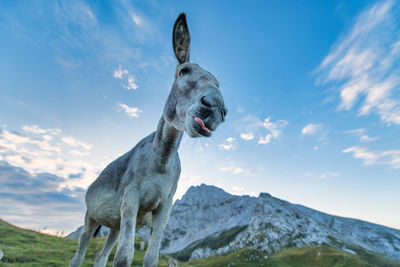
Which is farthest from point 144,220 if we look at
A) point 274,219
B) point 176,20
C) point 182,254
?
point 182,254

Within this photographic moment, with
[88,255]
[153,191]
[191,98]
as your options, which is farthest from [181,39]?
[88,255]

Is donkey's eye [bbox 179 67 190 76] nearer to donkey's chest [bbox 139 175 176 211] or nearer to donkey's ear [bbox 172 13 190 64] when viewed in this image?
donkey's ear [bbox 172 13 190 64]

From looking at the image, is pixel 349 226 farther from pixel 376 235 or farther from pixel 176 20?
pixel 176 20

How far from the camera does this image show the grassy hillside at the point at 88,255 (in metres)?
10.2

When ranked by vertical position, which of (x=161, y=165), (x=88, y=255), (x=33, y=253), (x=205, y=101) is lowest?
(x=88, y=255)

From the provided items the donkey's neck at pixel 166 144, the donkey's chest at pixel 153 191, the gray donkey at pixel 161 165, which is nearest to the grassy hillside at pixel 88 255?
the gray donkey at pixel 161 165

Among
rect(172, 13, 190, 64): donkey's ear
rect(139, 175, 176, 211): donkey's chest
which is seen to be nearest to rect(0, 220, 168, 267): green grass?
rect(139, 175, 176, 211): donkey's chest

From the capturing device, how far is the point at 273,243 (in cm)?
9231

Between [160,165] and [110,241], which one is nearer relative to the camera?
[160,165]

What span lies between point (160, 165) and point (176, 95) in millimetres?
1237

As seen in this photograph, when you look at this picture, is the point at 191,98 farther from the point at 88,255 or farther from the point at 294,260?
the point at 294,260

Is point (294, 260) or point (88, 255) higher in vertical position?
point (88, 255)

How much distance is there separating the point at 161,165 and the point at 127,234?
1.14 meters

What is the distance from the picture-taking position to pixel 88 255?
1265cm
